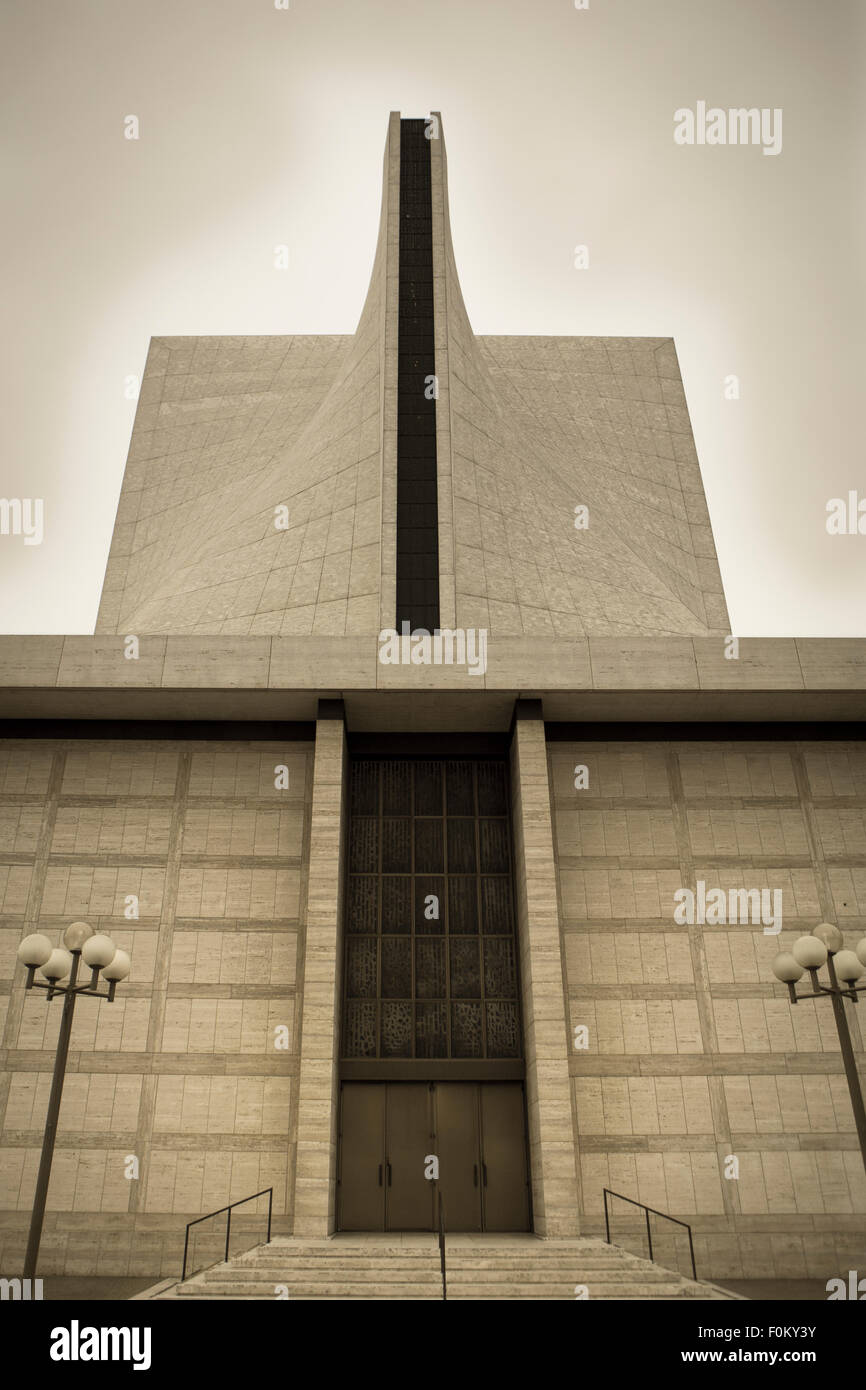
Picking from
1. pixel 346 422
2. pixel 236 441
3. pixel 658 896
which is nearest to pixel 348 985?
pixel 658 896

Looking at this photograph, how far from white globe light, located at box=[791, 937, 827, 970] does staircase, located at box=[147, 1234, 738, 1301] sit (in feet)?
9.70

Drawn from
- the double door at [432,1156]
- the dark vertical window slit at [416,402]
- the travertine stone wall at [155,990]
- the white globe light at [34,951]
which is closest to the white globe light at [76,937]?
the white globe light at [34,951]

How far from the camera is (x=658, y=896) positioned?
13336 mm

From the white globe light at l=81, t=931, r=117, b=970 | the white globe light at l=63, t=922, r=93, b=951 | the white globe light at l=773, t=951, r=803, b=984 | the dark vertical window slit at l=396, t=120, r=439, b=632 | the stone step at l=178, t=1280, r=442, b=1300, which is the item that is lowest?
the stone step at l=178, t=1280, r=442, b=1300

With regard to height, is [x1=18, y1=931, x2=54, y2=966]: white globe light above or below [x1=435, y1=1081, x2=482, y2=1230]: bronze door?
above

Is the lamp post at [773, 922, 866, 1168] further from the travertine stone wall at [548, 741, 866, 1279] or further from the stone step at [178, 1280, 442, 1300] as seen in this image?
the stone step at [178, 1280, 442, 1300]

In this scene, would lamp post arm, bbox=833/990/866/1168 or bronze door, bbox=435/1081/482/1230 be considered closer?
lamp post arm, bbox=833/990/866/1168

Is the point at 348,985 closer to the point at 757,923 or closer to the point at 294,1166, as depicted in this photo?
the point at 294,1166

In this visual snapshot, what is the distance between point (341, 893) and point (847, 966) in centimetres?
657

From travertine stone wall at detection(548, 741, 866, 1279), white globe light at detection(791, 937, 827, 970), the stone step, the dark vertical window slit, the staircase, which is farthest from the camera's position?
the dark vertical window slit

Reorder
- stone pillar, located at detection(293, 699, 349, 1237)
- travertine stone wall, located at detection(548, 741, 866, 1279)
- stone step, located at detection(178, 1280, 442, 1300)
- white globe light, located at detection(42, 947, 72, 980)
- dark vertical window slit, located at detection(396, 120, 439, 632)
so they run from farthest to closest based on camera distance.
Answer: dark vertical window slit, located at detection(396, 120, 439, 632) → travertine stone wall, located at detection(548, 741, 866, 1279) → stone pillar, located at detection(293, 699, 349, 1237) → white globe light, located at detection(42, 947, 72, 980) → stone step, located at detection(178, 1280, 442, 1300)

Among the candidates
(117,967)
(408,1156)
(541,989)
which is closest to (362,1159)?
(408,1156)

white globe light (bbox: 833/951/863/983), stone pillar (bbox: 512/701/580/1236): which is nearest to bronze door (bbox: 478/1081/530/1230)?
stone pillar (bbox: 512/701/580/1236)

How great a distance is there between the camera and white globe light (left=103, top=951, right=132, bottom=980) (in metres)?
8.65
